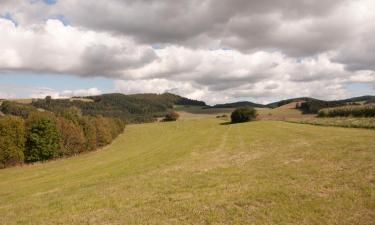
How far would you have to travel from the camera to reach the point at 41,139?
67.6m

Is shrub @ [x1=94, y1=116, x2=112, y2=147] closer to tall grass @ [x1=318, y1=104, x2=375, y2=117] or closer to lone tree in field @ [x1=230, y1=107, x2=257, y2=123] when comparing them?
lone tree in field @ [x1=230, y1=107, x2=257, y2=123]

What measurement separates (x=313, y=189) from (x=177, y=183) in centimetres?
835

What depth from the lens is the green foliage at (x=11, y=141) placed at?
2367 inches

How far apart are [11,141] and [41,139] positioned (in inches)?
257

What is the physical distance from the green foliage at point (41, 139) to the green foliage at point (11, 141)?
207 centimetres

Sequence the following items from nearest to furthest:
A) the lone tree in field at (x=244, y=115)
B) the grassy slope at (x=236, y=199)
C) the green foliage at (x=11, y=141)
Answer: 1. the grassy slope at (x=236, y=199)
2. the green foliage at (x=11, y=141)
3. the lone tree in field at (x=244, y=115)

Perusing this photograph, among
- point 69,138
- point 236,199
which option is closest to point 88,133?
point 69,138

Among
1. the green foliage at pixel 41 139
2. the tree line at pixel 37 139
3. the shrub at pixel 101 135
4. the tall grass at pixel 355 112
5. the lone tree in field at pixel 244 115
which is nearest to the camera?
the tree line at pixel 37 139

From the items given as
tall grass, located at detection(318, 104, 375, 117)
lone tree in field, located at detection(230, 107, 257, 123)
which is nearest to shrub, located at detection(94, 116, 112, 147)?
lone tree in field, located at detection(230, 107, 257, 123)

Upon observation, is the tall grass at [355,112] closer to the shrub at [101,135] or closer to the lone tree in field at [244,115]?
the lone tree in field at [244,115]

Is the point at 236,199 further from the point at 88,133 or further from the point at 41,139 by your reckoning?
the point at 88,133

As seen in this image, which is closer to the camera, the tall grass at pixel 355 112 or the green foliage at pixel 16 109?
the tall grass at pixel 355 112

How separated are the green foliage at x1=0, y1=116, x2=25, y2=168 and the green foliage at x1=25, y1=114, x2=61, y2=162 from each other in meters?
2.07

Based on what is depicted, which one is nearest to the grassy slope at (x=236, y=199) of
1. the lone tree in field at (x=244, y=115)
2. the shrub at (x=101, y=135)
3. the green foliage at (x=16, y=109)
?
the shrub at (x=101, y=135)
